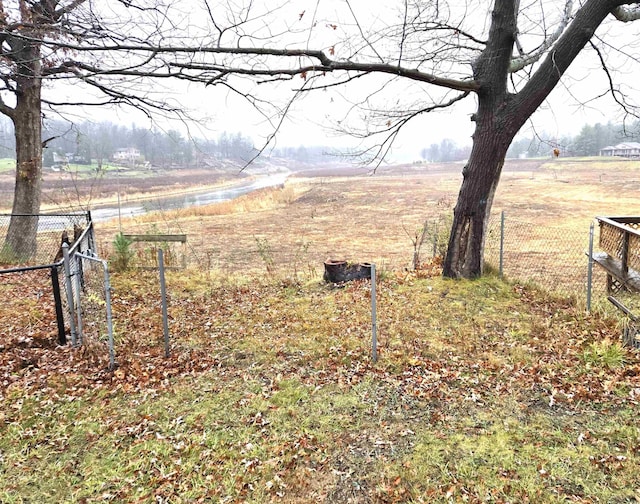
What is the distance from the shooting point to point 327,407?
3926mm

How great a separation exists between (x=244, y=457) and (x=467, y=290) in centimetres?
500

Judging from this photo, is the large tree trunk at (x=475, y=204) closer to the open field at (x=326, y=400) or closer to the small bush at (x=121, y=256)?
the open field at (x=326, y=400)

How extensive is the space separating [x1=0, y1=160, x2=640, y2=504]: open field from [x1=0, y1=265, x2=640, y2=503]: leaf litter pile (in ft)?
0.05

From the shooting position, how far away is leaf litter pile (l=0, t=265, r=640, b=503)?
9.53ft

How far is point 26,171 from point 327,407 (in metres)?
9.78

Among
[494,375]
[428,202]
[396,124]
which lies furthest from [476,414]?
[428,202]

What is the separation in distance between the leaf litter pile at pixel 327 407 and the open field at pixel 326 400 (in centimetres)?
2

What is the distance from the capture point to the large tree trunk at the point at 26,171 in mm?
9594

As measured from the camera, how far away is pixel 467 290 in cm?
698

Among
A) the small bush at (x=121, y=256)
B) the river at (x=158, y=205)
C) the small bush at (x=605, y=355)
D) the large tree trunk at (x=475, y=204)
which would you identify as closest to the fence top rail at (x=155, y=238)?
the small bush at (x=121, y=256)

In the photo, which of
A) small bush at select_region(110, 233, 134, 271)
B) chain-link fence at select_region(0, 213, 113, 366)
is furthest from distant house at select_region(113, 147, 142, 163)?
chain-link fence at select_region(0, 213, 113, 366)

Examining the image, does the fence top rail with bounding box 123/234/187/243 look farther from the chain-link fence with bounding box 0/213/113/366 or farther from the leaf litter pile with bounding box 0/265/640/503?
the leaf litter pile with bounding box 0/265/640/503

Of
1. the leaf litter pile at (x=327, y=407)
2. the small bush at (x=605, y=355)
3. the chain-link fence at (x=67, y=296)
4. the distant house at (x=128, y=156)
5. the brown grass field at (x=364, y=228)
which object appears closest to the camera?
the leaf litter pile at (x=327, y=407)

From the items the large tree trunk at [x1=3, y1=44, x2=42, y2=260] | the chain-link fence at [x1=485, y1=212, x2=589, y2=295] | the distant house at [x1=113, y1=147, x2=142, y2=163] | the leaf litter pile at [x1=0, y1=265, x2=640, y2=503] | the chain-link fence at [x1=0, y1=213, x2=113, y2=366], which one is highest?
the distant house at [x1=113, y1=147, x2=142, y2=163]
